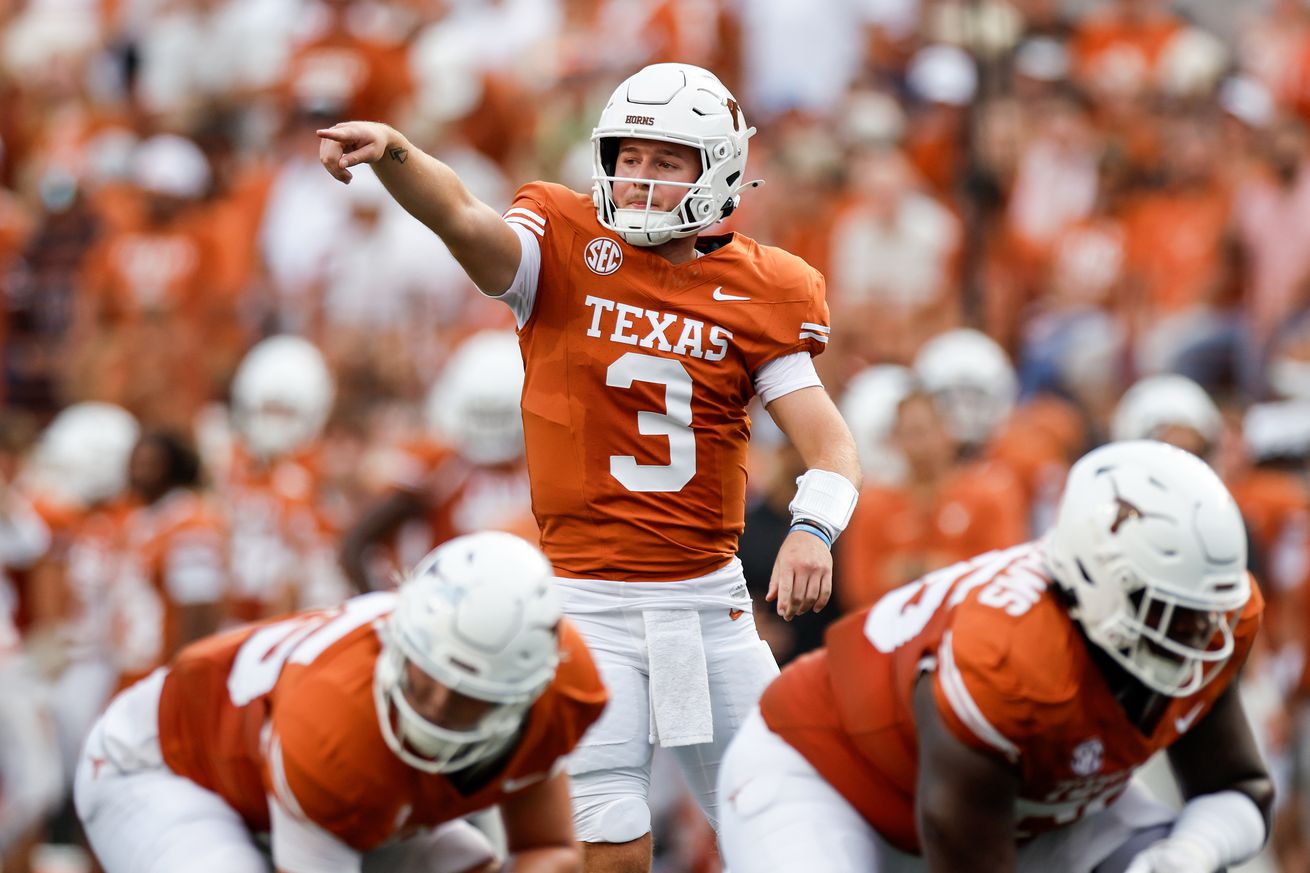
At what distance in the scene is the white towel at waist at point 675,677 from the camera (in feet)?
16.0

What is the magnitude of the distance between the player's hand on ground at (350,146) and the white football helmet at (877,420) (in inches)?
182

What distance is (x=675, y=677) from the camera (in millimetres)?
4891

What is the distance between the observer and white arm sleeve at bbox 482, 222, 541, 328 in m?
4.81

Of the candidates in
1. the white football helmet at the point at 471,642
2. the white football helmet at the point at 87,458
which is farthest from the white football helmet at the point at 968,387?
the white football helmet at the point at 471,642

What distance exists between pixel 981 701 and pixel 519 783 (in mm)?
916

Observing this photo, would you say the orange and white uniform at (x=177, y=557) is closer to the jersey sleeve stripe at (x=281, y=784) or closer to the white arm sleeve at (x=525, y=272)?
the white arm sleeve at (x=525, y=272)

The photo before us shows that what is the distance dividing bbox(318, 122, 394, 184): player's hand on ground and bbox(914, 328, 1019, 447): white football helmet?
5046 millimetres

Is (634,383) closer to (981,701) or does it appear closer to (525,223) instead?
(525,223)

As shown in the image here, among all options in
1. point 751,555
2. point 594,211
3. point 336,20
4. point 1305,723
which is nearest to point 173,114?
point 336,20

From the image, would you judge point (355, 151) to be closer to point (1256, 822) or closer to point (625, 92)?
point (625, 92)

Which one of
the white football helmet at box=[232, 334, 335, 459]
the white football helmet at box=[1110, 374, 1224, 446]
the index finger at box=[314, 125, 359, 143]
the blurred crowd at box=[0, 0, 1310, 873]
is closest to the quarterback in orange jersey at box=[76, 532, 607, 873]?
the index finger at box=[314, 125, 359, 143]

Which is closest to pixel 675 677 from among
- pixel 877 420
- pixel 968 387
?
pixel 877 420

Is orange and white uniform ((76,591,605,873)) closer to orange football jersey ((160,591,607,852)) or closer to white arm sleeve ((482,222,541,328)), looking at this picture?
orange football jersey ((160,591,607,852))

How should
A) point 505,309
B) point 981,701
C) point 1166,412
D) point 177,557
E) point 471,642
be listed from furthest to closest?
1. point 505,309
2. point 177,557
3. point 1166,412
4. point 981,701
5. point 471,642
